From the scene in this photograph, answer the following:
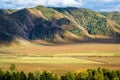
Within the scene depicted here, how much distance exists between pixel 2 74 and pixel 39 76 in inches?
376

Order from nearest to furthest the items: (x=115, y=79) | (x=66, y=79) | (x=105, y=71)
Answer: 1. (x=115, y=79)
2. (x=66, y=79)
3. (x=105, y=71)

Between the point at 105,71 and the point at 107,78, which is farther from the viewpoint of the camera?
the point at 105,71

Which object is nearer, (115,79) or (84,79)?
(115,79)

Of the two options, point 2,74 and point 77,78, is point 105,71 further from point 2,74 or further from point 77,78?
point 2,74

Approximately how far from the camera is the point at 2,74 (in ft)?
305

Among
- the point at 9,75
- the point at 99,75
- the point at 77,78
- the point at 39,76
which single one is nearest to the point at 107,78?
the point at 99,75

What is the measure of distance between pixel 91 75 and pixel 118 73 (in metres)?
6.61

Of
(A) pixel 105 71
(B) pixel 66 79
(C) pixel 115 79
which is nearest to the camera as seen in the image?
(C) pixel 115 79

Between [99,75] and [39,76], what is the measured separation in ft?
45.6

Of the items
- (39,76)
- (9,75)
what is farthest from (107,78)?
(9,75)

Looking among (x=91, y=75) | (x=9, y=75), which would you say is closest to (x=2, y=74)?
(x=9, y=75)

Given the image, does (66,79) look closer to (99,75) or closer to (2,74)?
(99,75)

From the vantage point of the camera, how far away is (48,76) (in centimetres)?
8931

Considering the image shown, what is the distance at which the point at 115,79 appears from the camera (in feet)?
281
